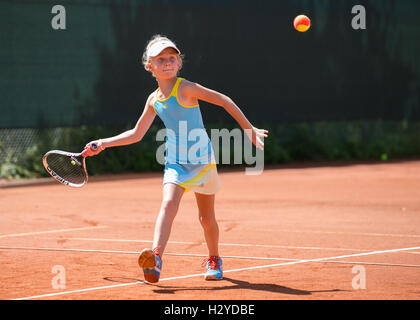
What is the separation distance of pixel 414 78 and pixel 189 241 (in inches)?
506

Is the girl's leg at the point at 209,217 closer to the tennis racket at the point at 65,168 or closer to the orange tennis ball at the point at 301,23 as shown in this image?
the tennis racket at the point at 65,168

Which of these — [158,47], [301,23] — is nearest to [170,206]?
[158,47]

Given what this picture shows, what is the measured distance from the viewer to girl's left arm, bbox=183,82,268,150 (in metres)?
5.02

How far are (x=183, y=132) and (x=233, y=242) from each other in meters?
2.05

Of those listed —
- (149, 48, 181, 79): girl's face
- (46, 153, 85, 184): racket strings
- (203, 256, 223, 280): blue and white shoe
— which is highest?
(149, 48, 181, 79): girl's face

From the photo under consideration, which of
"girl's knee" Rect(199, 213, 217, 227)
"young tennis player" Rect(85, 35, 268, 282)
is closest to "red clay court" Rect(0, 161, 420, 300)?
"girl's knee" Rect(199, 213, 217, 227)

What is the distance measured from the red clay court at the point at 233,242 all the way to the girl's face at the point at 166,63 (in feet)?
4.58

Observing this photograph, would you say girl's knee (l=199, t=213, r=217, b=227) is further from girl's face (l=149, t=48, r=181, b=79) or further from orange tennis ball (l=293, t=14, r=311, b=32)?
orange tennis ball (l=293, t=14, r=311, b=32)

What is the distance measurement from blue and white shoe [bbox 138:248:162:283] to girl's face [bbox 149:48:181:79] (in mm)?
1183

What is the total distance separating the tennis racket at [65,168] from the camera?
548 centimetres

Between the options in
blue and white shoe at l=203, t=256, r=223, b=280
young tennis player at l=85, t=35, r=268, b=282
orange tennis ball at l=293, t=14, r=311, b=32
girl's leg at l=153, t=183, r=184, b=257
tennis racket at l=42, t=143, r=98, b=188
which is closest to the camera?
girl's leg at l=153, t=183, r=184, b=257

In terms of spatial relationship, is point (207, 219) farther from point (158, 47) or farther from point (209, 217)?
point (158, 47)

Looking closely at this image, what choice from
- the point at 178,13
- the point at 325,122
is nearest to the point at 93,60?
the point at 178,13
